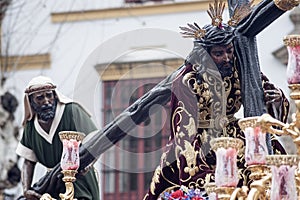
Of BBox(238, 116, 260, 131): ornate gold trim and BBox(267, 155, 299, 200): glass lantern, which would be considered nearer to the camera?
BBox(267, 155, 299, 200): glass lantern

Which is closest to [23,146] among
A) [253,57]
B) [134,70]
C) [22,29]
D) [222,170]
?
[253,57]

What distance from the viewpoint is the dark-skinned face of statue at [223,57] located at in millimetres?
5590

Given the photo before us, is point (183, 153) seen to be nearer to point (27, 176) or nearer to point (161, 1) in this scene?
point (27, 176)

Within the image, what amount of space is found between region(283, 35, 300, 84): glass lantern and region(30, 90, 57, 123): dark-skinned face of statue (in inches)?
95.2

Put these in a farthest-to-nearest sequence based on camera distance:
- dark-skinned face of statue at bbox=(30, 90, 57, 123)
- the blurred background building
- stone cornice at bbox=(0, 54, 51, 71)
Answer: stone cornice at bbox=(0, 54, 51, 71) → the blurred background building → dark-skinned face of statue at bbox=(30, 90, 57, 123)

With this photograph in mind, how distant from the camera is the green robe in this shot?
6785 mm

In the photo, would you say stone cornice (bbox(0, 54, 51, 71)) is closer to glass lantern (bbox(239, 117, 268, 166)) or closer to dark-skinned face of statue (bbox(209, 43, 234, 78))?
dark-skinned face of statue (bbox(209, 43, 234, 78))

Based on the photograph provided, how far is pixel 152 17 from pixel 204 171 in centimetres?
1158

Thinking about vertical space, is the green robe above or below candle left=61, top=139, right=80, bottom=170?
above

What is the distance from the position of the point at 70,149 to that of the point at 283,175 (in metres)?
1.59

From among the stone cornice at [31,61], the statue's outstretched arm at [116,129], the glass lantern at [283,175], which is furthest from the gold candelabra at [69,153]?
the stone cornice at [31,61]

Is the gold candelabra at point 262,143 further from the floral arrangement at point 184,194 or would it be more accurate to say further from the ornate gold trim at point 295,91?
the floral arrangement at point 184,194

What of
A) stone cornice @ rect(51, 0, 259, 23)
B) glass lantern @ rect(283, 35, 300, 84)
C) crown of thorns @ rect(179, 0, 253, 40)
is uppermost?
stone cornice @ rect(51, 0, 259, 23)

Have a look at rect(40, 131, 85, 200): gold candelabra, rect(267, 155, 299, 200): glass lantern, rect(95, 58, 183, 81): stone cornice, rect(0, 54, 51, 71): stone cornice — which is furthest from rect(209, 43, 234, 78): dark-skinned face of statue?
rect(0, 54, 51, 71): stone cornice
